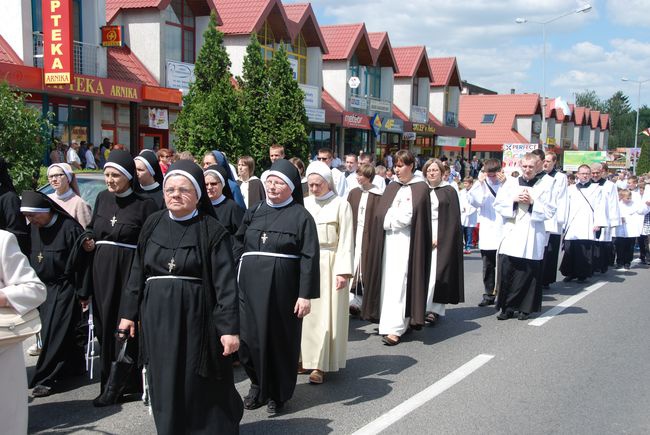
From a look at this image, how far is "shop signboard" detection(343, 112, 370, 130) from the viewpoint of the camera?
3014 centimetres

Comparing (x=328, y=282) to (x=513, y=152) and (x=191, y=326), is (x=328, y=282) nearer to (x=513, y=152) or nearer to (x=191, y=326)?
(x=191, y=326)

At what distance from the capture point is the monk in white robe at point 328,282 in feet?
18.9

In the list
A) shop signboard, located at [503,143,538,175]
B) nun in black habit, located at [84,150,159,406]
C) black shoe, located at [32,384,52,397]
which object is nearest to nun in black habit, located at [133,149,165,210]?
nun in black habit, located at [84,150,159,406]

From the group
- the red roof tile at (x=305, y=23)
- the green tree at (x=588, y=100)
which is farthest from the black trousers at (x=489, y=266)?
the green tree at (x=588, y=100)

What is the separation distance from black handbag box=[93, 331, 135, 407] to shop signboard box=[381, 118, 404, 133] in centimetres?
2911

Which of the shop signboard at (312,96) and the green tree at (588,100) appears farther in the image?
the green tree at (588,100)

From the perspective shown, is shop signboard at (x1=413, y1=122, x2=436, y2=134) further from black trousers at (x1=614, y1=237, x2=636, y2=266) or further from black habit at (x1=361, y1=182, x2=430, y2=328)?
black habit at (x1=361, y1=182, x2=430, y2=328)

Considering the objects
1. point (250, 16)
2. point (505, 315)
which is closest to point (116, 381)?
point (505, 315)

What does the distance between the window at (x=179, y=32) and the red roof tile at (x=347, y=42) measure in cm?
966

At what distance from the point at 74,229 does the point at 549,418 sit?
4.12 m

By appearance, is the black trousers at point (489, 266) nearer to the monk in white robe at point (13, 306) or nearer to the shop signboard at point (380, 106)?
the monk in white robe at point (13, 306)

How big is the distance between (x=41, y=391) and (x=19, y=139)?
4517mm

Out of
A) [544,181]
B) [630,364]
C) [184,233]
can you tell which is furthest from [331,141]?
[184,233]

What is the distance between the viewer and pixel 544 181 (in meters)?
8.59
